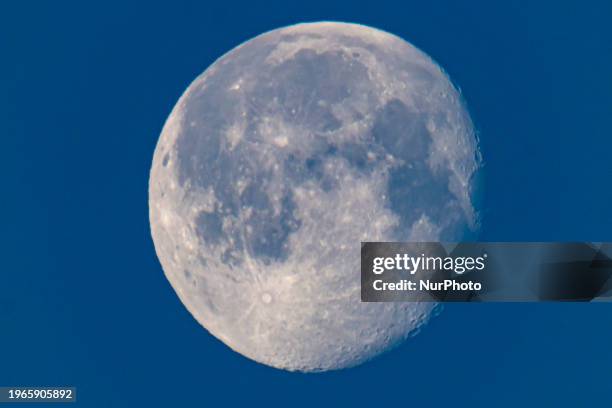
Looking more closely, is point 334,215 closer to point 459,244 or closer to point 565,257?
point 459,244

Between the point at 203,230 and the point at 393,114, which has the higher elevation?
the point at 393,114

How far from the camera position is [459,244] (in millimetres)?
10898

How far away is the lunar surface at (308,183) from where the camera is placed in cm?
985

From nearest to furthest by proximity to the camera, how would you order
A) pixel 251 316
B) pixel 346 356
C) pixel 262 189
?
pixel 262 189, pixel 251 316, pixel 346 356

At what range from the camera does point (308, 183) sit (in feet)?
32.2

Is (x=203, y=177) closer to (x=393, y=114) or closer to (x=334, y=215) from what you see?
(x=334, y=215)

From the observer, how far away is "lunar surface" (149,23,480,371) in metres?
9.85

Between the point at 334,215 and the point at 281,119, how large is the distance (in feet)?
5.64

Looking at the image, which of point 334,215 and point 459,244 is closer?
point 334,215

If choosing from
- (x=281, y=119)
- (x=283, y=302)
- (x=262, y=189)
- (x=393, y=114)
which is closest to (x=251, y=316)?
(x=283, y=302)

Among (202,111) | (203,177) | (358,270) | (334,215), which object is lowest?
(358,270)

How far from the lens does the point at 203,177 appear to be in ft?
33.8

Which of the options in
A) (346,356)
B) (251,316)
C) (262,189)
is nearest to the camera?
(262,189)

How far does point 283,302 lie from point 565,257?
509 centimetres
